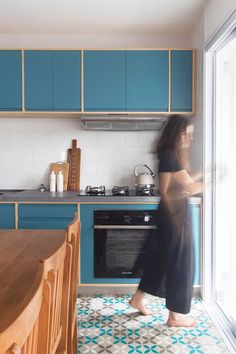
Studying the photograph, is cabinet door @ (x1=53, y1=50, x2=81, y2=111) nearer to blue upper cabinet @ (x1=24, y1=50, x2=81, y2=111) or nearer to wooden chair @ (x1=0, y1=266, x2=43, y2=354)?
blue upper cabinet @ (x1=24, y1=50, x2=81, y2=111)

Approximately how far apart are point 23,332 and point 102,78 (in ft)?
9.79

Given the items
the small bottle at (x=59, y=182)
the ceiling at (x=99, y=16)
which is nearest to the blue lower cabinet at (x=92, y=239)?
the small bottle at (x=59, y=182)

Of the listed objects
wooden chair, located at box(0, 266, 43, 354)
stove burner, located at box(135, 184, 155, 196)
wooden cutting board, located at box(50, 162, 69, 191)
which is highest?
wooden cutting board, located at box(50, 162, 69, 191)

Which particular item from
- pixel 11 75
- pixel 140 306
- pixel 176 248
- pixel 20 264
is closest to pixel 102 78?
pixel 11 75

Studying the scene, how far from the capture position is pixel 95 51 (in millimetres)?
3338

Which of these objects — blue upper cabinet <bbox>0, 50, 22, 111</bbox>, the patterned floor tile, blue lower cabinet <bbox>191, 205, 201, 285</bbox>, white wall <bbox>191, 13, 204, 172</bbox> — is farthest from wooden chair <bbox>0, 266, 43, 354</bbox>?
blue upper cabinet <bbox>0, 50, 22, 111</bbox>

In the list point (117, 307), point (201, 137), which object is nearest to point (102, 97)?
point (201, 137)

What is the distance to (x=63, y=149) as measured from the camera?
A: 12.3 feet

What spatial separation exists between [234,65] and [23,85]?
1964 mm

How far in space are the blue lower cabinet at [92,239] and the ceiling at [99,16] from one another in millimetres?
1769

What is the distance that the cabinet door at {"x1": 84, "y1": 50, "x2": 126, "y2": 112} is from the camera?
3.34 m

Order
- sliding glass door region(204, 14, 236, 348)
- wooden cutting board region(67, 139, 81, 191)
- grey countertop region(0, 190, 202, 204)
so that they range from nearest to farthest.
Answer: sliding glass door region(204, 14, 236, 348)
grey countertop region(0, 190, 202, 204)
wooden cutting board region(67, 139, 81, 191)

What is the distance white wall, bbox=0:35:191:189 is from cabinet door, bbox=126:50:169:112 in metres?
0.45

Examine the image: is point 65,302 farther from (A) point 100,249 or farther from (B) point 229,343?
(A) point 100,249
